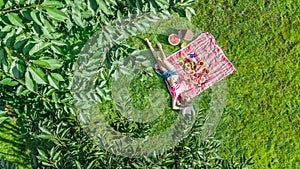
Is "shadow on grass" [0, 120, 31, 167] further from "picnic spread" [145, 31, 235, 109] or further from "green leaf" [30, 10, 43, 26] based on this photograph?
"green leaf" [30, 10, 43, 26]

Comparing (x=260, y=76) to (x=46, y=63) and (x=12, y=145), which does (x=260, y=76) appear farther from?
(x=46, y=63)

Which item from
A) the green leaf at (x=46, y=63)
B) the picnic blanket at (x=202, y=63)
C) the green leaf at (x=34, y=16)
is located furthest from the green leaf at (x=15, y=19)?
the picnic blanket at (x=202, y=63)

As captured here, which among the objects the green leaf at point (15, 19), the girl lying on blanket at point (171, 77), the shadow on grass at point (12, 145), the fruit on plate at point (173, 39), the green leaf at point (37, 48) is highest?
the green leaf at point (15, 19)

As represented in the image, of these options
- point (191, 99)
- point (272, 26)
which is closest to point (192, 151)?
point (191, 99)

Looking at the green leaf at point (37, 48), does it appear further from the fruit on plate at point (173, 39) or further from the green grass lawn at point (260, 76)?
the fruit on plate at point (173, 39)

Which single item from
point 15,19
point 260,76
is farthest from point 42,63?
point 260,76

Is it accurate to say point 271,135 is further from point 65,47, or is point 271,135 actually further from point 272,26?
point 65,47
